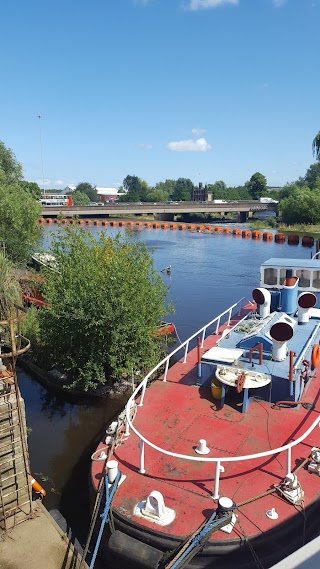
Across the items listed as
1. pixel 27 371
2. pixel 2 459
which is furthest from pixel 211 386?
pixel 27 371

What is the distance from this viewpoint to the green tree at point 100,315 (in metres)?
16.6

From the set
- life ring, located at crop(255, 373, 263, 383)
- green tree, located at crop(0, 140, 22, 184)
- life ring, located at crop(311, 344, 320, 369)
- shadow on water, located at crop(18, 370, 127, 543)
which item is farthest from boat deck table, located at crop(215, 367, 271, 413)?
green tree, located at crop(0, 140, 22, 184)

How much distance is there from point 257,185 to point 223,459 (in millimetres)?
180135

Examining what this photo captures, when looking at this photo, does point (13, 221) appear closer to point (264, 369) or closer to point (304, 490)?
point (264, 369)

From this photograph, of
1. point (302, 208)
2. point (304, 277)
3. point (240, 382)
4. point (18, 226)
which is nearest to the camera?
point (240, 382)

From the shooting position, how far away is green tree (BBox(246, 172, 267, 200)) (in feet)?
577

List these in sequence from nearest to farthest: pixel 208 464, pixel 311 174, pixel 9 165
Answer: pixel 208 464
pixel 9 165
pixel 311 174

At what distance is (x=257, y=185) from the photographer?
178m

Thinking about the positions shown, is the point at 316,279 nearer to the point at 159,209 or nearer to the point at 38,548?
the point at 38,548

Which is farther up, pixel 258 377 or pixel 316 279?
pixel 316 279

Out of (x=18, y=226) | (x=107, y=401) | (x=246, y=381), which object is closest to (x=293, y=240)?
(x=18, y=226)

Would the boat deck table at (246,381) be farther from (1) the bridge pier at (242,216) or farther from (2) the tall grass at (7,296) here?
(1) the bridge pier at (242,216)

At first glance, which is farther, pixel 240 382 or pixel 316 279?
pixel 316 279

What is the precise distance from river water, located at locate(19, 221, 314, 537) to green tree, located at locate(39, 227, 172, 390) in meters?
1.76
